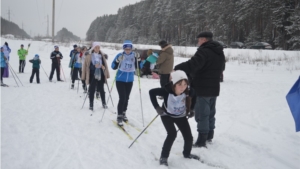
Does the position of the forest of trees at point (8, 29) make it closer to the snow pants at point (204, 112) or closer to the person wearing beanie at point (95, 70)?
the person wearing beanie at point (95, 70)

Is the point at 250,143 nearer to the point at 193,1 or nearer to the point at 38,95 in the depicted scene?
the point at 38,95

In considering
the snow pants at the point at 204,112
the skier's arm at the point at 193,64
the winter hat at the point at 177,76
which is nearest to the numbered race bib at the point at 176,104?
the winter hat at the point at 177,76

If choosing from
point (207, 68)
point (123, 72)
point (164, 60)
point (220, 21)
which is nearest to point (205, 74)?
point (207, 68)

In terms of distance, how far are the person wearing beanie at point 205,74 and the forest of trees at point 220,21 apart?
31.4m

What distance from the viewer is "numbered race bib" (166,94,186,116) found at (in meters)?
3.47

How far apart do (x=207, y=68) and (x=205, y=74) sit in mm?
123

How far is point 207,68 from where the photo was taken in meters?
4.00

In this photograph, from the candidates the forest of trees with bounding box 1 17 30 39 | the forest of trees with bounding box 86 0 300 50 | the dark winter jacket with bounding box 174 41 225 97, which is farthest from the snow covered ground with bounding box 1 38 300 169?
the forest of trees with bounding box 1 17 30 39

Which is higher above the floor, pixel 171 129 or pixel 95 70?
pixel 95 70

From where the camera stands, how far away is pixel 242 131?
516 centimetres

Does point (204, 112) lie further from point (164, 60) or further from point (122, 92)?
point (164, 60)

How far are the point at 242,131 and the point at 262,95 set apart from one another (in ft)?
13.5

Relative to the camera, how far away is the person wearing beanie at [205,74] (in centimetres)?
388

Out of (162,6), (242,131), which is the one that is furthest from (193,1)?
(242,131)
